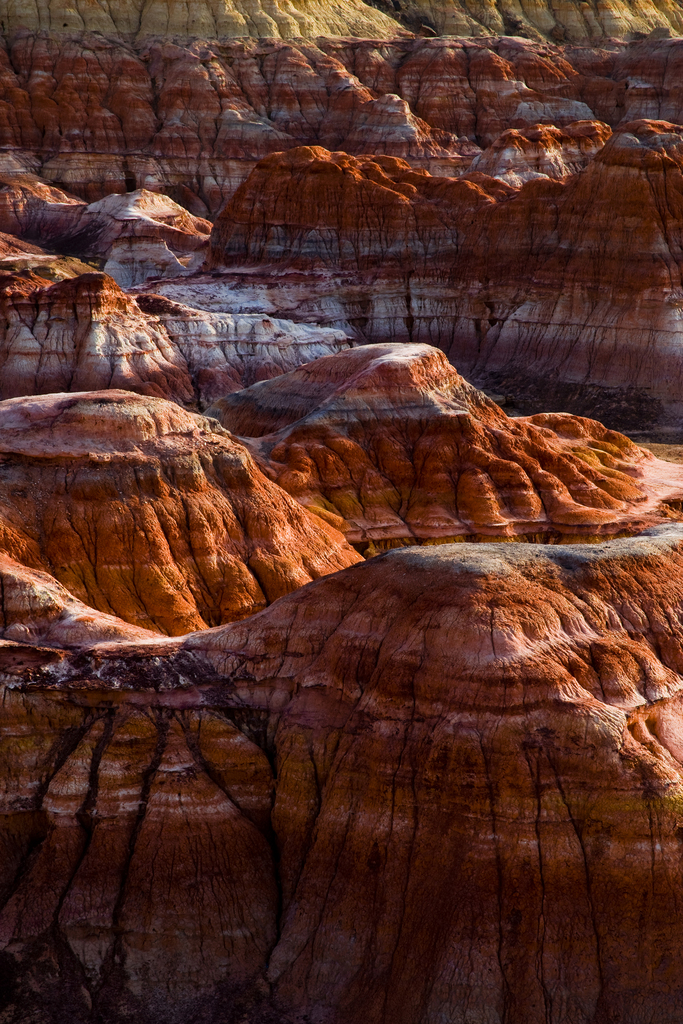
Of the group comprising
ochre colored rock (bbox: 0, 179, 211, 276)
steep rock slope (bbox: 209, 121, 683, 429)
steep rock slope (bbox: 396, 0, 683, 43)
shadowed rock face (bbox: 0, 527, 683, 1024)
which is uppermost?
steep rock slope (bbox: 396, 0, 683, 43)

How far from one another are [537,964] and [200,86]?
284 ft

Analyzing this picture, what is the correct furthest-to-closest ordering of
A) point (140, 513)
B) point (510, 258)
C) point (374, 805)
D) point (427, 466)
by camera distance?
point (510, 258) < point (427, 466) < point (140, 513) < point (374, 805)

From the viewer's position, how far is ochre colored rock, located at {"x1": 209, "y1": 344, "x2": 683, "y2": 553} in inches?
1283

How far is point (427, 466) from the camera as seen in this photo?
3362 centimetres

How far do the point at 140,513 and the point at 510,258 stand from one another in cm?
3769

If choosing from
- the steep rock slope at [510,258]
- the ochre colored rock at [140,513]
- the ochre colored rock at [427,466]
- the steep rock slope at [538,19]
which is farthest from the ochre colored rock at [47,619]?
the steep rock slope at [538,19]

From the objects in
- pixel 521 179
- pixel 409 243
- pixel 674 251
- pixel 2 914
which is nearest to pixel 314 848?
pixel 2 914

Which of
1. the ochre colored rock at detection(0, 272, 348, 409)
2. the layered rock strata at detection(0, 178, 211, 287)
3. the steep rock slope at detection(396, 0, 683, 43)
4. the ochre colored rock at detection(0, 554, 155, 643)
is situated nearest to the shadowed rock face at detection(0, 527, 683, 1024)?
the ochre colored rock at detection(0, 554, 155, 643)

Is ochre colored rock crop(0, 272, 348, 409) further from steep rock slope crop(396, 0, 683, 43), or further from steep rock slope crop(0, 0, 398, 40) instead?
steep rock slope crop(396, 0, 683, 43)

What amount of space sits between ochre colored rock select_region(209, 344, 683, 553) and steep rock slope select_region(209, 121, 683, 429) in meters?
16.1

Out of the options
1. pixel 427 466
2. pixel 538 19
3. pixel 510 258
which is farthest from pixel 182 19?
pixel 427 466

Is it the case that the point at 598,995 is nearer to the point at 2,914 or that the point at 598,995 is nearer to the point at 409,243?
the point at 2,914

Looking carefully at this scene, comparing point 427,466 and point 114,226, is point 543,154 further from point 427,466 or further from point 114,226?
point 427,466

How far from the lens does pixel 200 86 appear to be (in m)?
92.0
